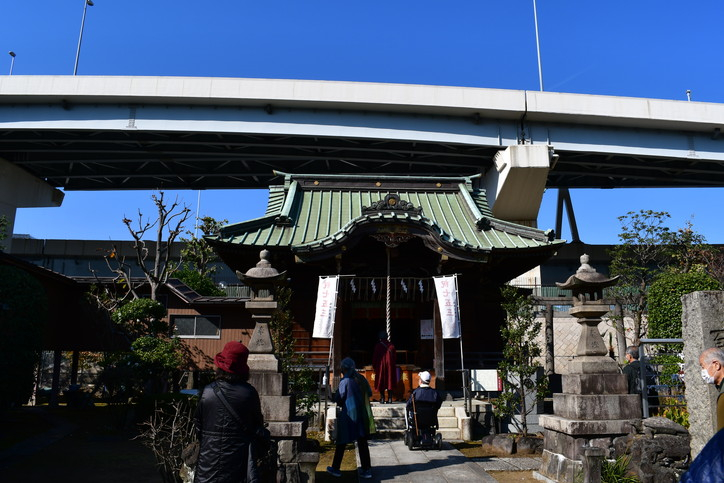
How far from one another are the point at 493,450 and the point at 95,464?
8.40 meters

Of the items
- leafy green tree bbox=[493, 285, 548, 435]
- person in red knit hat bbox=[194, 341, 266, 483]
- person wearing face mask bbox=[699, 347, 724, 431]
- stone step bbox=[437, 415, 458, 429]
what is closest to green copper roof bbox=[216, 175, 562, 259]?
leafy green tree bbox=[493, 285, 548, 435]

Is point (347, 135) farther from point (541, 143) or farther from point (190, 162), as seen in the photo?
point (190, 162)

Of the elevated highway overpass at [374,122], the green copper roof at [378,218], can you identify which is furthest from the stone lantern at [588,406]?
the elevated highway overpass at [374,122]

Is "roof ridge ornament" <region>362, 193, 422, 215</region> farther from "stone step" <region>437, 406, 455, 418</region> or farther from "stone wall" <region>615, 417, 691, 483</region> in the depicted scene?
"stone wall" <region>615, 417, 691, 483</region>

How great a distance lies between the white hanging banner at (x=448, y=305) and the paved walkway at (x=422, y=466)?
3.27m

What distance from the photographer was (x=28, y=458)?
10891 mm

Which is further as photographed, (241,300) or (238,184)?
(238,184)

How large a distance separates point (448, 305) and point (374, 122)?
14.4 meters

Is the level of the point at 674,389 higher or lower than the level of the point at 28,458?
higher

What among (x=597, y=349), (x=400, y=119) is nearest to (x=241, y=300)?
(x=400, y=119)

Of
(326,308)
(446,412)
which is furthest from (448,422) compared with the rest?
(326,308)

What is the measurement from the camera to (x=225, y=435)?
450cm

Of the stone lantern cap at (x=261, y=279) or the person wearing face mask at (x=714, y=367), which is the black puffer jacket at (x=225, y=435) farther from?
the person wearing face mask at (x=714, y=367)

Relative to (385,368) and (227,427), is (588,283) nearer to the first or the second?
(385,368)
